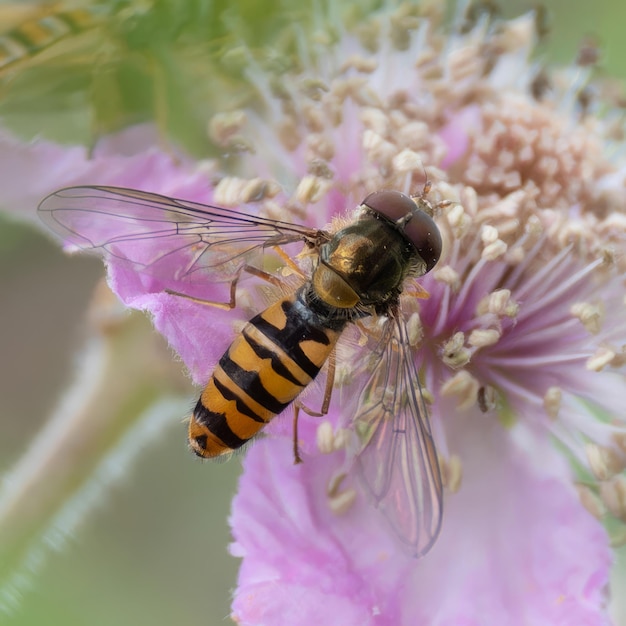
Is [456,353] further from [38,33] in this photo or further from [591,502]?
[38,33]

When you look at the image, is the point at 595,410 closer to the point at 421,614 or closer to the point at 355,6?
the point at 421,614

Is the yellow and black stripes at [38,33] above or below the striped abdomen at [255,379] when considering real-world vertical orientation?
above

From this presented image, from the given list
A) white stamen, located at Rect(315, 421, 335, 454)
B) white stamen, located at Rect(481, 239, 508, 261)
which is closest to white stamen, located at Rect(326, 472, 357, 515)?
white stamen, located at Rect(315, 421, 335, 454)

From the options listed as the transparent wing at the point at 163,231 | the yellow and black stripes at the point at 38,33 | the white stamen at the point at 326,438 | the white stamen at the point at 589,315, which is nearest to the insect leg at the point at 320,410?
the white stamen at the point at 326,438

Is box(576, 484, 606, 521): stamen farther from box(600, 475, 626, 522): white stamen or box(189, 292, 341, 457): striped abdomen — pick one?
box(189, 292, 341, 457): striped abdomen

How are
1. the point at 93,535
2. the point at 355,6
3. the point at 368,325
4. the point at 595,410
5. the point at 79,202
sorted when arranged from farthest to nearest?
the point at 93,535 → the point at 355,6 → the point at 595,410 → the point at 368,325 → the point at 79,202

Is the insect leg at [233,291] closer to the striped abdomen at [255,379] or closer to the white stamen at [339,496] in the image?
the striped abdomen at [255,379]

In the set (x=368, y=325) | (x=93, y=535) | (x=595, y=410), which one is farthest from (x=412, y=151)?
(x=93, y=535)
